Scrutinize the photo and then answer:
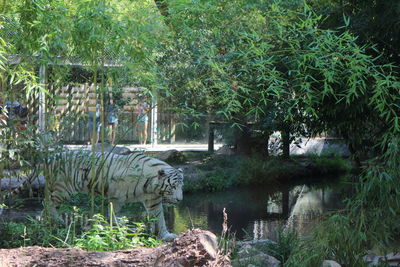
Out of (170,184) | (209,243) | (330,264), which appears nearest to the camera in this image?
Result: (209,243)

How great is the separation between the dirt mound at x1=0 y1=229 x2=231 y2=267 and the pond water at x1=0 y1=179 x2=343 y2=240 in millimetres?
3208

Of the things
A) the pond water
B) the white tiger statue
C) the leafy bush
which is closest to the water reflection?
the pond water

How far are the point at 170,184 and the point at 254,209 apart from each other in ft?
10.4

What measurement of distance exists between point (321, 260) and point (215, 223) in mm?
3285

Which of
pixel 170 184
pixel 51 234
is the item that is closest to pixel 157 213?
pixel 170 184

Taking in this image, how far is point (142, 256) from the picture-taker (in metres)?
2.86

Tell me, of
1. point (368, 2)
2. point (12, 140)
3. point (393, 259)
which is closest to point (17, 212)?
point (12, 140)

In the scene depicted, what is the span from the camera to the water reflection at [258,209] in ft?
24.1

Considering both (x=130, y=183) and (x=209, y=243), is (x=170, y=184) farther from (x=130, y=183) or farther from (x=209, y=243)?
(x=209, y=243)

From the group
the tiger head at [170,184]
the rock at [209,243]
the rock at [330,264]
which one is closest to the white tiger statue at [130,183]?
the tiger head at [170,184]

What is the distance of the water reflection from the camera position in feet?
24.1

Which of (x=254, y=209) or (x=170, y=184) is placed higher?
(x=170, y=184)

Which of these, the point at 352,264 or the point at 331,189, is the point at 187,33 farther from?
the point at 331,189

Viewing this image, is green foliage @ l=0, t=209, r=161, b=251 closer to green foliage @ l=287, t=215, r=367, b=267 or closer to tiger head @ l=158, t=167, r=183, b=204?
green foliage @ l=287, t=215, r=367, b=267
